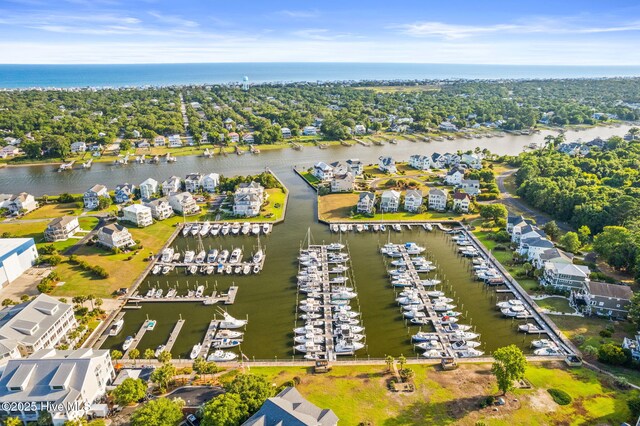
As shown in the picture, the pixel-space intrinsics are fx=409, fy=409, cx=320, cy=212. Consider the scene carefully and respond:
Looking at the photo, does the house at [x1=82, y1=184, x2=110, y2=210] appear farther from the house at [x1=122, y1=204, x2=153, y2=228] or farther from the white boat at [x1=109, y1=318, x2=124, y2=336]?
the white boat at [x1=109, y1=318, x2=124, y2=336]

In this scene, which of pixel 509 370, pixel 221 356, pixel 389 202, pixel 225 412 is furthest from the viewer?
pixel 389 202

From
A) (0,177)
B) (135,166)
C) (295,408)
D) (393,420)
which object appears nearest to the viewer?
(295,408)

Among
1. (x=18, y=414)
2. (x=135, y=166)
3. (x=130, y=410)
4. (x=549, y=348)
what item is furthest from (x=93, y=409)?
(x=135, y=166)

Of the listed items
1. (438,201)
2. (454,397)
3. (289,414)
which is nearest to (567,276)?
(454,397)

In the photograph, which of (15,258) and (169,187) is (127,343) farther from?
(169,187)

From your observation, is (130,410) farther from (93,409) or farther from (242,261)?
(242,261)

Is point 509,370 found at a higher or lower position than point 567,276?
lower

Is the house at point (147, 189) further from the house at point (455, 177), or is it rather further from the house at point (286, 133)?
the house at point (286, 133)
